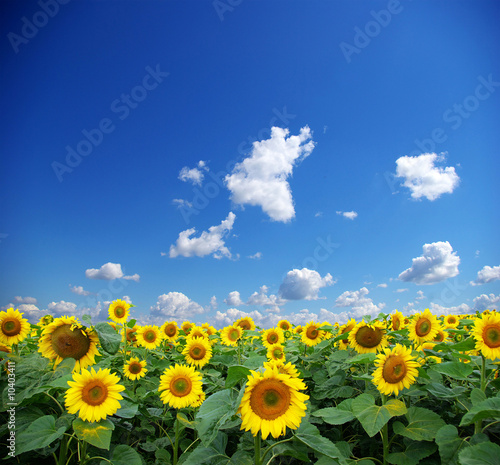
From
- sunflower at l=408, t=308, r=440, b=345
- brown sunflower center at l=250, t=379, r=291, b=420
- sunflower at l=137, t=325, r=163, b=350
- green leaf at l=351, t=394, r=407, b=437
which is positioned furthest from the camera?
sunflower at l=137, t=325, r=163, b=350

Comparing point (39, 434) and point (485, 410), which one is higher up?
point (485, 410)

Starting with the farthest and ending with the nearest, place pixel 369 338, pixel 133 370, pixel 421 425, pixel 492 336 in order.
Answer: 1. pixel 133 370
2. pixel 369 338
3. pixel 492 336
4. pixel 421 425

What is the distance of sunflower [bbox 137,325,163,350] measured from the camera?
26.6 feet

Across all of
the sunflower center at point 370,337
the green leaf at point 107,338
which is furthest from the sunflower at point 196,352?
the sunflower center at point 370,337

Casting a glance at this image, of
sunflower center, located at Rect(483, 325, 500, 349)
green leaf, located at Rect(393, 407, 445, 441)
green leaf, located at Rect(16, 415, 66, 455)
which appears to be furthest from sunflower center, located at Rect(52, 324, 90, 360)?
sunflower center, located at Rect(483, 325, 500, 349)

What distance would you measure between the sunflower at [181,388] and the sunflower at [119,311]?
3.46 metres

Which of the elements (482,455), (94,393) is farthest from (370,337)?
(94,393)

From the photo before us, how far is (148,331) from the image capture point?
8.30 m

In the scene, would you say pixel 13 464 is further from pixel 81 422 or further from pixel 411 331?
pixel 411 331

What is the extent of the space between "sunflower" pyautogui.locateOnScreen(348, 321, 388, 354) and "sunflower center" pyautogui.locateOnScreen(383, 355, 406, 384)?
1778mm

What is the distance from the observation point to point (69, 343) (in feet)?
13.8

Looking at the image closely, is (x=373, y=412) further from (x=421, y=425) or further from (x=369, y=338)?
(x=369, y=338)

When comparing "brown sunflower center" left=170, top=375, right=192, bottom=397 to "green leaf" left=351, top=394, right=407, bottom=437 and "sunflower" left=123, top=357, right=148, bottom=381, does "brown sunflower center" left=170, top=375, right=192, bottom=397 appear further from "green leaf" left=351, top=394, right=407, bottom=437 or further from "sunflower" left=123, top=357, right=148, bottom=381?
"green leaf" left=351, top=394, right=407, bottom=437

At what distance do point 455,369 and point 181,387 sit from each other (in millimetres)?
3421
